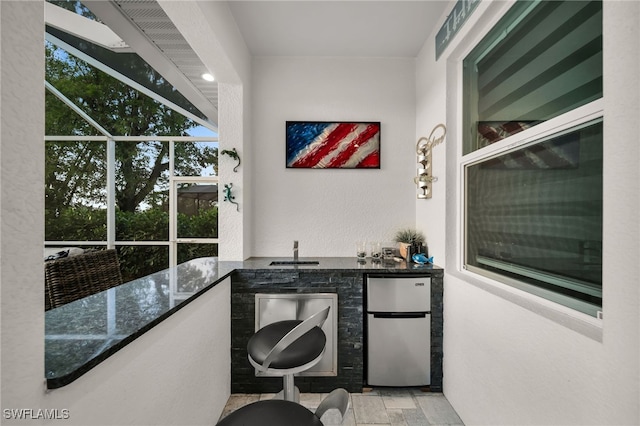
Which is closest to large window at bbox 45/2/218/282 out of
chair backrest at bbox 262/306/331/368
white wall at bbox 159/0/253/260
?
white wall at bbox 159/0/253/260

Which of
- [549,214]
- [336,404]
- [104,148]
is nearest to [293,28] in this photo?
[549,214]

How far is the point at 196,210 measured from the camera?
4547 millimetres

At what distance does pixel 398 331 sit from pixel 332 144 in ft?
5.81

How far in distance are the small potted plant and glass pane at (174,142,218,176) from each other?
320 centimetres

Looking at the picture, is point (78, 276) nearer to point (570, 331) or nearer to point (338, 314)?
point (338, 314)

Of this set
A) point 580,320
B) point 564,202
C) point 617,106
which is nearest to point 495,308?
point 580,320

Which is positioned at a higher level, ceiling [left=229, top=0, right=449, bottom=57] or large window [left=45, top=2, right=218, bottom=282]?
ceiling [left=229, top=0, right=449, bottom=57]

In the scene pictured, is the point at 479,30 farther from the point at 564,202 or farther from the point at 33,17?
the point at 33,17

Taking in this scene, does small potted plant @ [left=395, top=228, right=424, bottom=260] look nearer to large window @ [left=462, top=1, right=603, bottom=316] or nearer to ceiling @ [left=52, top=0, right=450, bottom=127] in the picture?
large window @ [left=462, top=1, right=603, bottom=316]

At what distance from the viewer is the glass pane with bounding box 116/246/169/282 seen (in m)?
4.52

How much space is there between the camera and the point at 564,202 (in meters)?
1.17

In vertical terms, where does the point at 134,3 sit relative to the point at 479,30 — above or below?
above

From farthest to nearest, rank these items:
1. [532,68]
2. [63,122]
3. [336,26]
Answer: [63,122]
[336,26]
[532,68]

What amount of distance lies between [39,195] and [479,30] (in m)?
2.27
